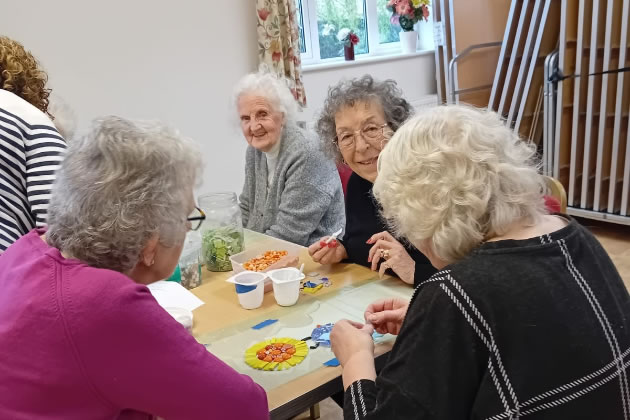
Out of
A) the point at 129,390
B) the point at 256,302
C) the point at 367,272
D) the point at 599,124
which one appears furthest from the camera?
the point at 599,124

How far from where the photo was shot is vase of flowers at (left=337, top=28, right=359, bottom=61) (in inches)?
165

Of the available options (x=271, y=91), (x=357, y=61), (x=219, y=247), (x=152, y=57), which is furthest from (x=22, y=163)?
(x=357, y=61)

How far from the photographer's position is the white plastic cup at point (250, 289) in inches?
60.1

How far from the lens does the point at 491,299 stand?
91 cm

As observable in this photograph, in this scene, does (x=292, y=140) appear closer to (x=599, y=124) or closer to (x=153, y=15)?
(x=153, y=15)

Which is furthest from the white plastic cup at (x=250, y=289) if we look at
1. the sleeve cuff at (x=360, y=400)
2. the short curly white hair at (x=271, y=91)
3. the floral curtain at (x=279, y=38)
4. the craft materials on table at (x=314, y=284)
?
the floral curtain at (x=279, y=38)

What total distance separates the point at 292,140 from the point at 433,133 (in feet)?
4.63

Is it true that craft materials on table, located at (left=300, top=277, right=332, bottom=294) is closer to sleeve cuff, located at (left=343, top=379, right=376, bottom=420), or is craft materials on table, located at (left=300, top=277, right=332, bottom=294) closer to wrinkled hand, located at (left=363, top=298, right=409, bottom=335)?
wrinkled hand, located at (left=363, top=298, right=409, bottom=335)

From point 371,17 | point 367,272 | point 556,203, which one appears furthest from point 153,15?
point 556,203

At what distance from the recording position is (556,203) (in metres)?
1.59

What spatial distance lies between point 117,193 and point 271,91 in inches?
63.9

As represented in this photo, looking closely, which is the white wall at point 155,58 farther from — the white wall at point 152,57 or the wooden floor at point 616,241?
the wooden floor at point 616,241

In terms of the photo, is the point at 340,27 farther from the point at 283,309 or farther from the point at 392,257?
the point at 283,309

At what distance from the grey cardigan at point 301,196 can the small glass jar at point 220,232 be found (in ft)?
1.04
